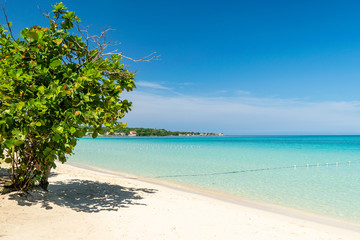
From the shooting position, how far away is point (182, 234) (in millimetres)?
5023

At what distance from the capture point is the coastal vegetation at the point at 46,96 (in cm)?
509

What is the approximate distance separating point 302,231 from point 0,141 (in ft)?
23.7

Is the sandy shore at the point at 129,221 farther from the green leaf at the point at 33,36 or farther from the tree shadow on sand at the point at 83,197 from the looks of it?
the green leaf at the point at 33,36

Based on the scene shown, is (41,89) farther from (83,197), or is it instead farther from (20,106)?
(83,197)

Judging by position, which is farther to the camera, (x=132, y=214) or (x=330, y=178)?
(x=330, y=178)

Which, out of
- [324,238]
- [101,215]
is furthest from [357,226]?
[101,215]

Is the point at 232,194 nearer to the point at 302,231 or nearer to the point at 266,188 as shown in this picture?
the point at 266,188

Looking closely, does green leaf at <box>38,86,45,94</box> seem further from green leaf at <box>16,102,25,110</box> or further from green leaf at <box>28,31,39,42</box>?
green leaf at <box>28,31,39,42</box>

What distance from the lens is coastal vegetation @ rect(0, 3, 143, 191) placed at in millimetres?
5094

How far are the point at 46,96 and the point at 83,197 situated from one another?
3.69 meters

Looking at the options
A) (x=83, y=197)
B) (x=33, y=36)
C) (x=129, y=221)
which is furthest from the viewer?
(x=83, y=197)

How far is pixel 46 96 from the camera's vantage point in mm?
5020

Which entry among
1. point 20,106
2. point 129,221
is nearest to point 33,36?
point 20,106

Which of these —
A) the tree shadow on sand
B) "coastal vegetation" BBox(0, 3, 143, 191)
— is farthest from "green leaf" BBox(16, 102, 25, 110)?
the tree shadow on sand
